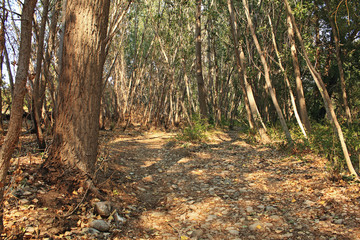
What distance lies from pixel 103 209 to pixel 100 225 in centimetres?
31

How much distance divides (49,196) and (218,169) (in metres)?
4.02

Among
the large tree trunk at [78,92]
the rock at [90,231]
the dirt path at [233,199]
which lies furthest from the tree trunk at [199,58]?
the rock at [90,231]

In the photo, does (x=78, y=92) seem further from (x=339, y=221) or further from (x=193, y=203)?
(x=339, y=221)

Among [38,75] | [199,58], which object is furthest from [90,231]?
[199,58]

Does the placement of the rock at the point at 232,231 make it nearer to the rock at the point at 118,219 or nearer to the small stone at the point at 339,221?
the small stone at the point at 339,221

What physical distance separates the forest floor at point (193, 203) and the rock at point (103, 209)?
0.07 metres

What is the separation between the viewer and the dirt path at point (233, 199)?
11.0 ft

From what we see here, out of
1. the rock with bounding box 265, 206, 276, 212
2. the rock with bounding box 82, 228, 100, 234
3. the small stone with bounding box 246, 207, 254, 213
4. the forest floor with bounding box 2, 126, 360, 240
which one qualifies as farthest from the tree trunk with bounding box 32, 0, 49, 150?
the rock with bounding box 265, 206, 276, 212

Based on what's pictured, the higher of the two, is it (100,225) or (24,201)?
(24,201)

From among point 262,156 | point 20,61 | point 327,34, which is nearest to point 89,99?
point 20,61

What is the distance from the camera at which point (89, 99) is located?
3957 mm

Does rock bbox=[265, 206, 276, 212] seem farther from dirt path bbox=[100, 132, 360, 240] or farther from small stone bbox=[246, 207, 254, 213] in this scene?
small stone bbox=[246, 207, 254, 213]

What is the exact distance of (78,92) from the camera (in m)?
3.88

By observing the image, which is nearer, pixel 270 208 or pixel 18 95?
pixel 18 95
